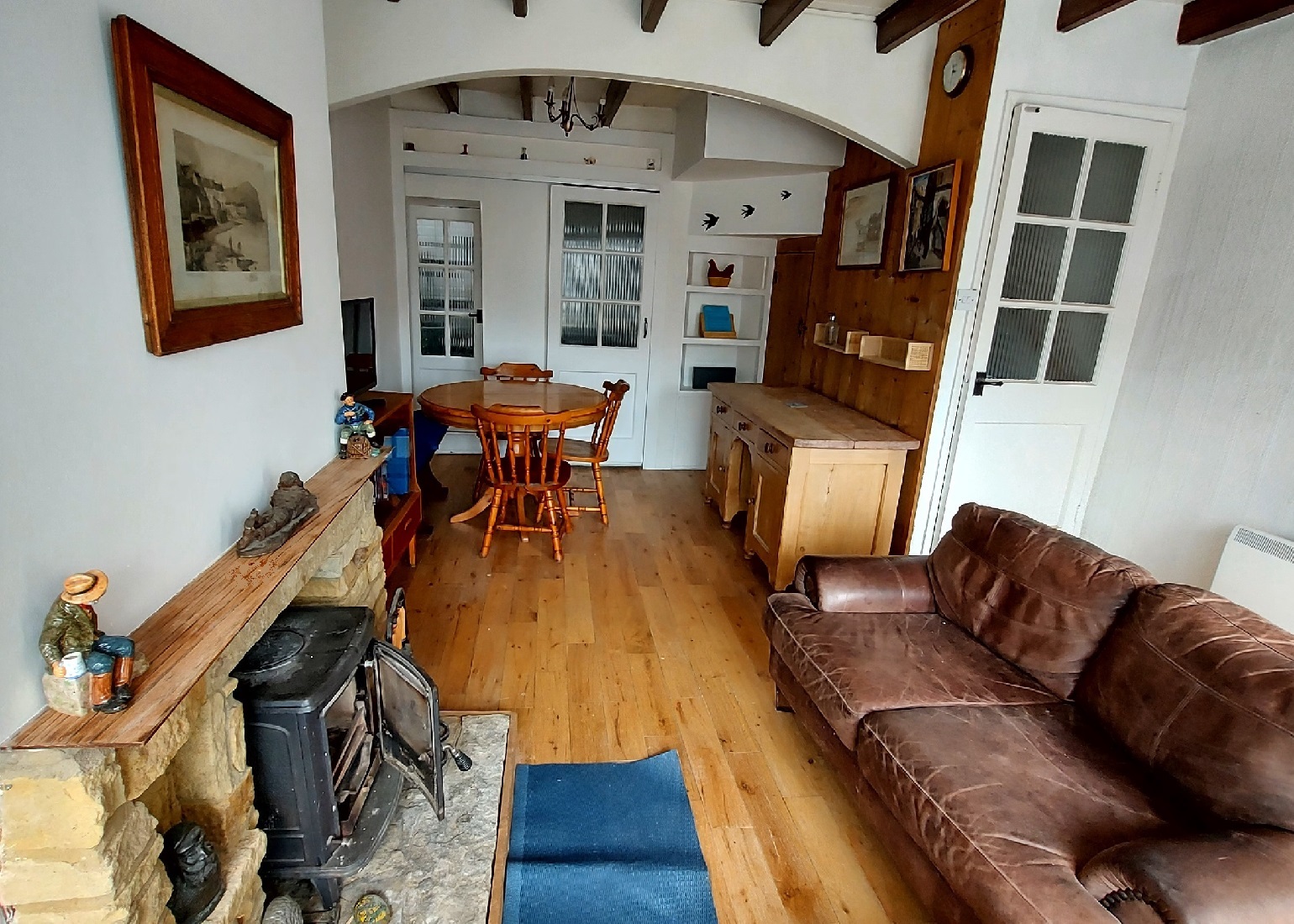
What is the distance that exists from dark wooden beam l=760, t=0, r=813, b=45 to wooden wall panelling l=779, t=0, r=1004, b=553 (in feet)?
2.43

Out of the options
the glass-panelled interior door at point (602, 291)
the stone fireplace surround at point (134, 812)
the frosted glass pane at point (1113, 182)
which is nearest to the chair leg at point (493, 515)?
the glass-panelled interior door at point (602, 291)

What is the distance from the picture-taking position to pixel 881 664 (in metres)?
1.86

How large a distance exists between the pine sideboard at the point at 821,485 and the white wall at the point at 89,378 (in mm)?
2124

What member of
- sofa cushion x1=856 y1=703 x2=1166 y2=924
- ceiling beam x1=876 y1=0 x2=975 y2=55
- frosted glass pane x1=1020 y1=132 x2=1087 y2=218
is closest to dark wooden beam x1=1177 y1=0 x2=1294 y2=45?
frosted glass pane x1=1020 y1=132 x2=1087 y2=218

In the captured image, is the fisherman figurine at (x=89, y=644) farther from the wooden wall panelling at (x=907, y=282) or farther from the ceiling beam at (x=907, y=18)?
the ceiling beam at (x=907, y=18)

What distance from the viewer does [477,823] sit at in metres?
1.77

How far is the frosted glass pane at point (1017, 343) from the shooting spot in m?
2.86

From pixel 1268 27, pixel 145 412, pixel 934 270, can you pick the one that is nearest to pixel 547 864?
pixel 145 412

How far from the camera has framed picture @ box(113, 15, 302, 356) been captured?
1106 millimetres

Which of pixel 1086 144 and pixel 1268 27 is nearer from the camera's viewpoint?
pixel 1268 27

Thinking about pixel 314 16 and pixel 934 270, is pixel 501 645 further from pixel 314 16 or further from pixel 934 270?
pixel 934 270

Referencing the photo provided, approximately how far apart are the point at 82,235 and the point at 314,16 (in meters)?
1.35

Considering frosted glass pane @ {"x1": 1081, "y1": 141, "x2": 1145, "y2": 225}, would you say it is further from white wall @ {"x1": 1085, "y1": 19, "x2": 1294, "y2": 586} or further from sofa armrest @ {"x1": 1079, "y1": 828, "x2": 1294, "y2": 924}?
sofa armrest @ {"x1": 1079, "y1": 828, "x2": 1294, "y2": 924}

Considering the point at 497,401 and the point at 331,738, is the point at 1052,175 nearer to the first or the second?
the point at 497,401
